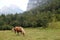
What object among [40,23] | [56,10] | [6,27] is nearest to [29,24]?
[40,23]

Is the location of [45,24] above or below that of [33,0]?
below

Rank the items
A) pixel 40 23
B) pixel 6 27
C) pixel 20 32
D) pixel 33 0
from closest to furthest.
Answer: pixel 20 32, pixel 6 27, pixel 40 23, pixel 33 0

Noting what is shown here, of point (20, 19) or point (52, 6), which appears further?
point (52, 6)

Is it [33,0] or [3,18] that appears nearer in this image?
[3,18]

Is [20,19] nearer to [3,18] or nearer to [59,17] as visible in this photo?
[3,18]

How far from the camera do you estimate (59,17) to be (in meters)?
56.5

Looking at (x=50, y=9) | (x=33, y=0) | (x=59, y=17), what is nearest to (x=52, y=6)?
(x=50, y=9)

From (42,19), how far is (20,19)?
6778mm

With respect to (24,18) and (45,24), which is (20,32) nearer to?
(45,24)

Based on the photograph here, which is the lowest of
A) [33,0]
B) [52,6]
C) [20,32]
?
[20,32]

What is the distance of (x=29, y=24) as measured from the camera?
154 ft

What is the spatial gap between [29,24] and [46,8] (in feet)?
83.8

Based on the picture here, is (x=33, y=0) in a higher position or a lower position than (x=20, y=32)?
higher

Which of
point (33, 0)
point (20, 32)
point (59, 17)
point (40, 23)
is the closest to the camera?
point (20, 32)
